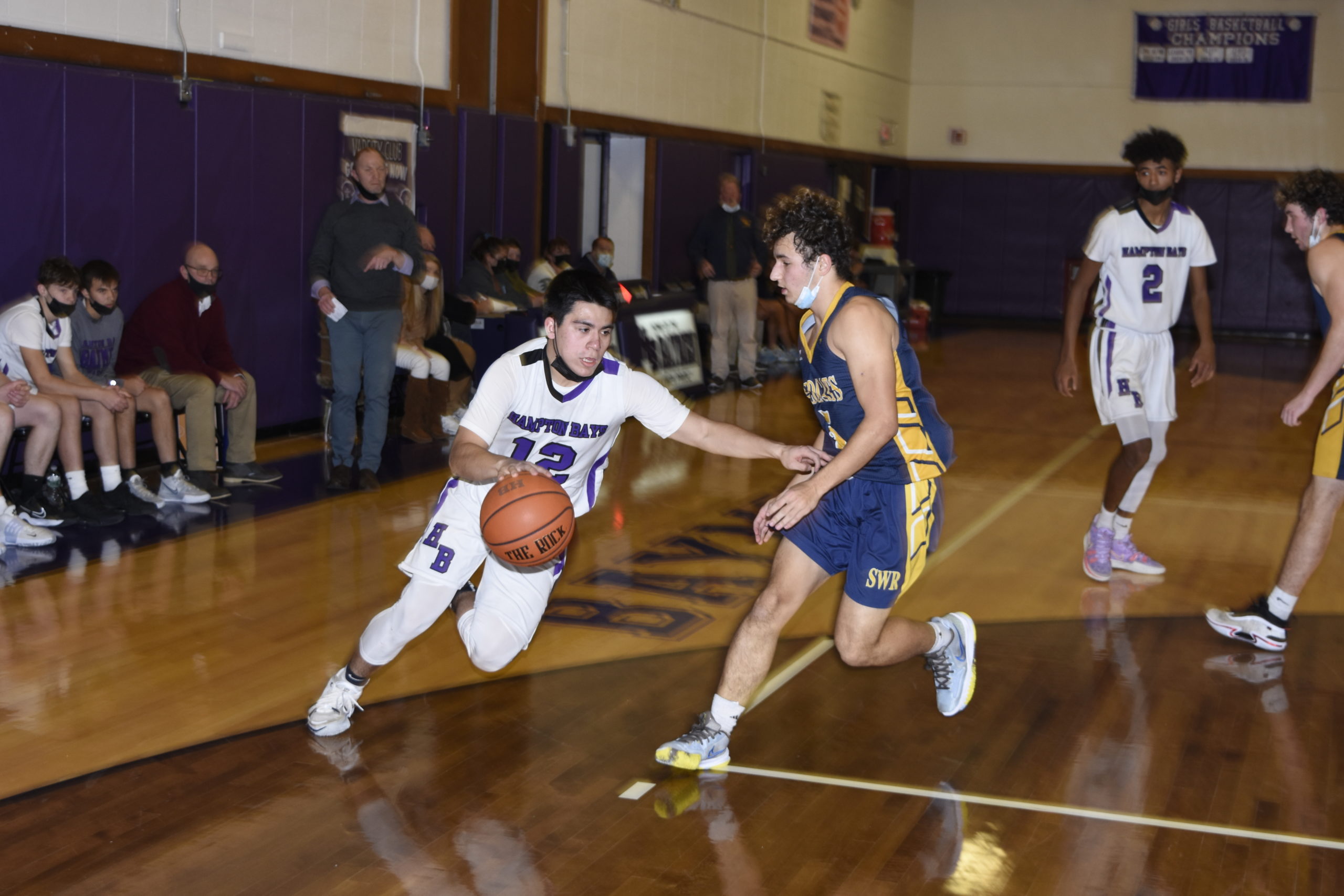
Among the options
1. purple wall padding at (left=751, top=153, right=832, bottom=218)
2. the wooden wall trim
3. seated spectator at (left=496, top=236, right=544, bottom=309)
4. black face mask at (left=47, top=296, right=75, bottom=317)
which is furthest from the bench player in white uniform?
purple wall padding at (left=751, top=153, right=832, bottom=218)

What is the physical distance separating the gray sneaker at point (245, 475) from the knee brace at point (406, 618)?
407cm

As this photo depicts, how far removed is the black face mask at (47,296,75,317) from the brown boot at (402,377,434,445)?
9.67 feet

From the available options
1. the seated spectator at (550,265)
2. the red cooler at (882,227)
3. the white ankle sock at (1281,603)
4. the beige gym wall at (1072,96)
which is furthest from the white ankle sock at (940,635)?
the beige gym wall at (1072,96)

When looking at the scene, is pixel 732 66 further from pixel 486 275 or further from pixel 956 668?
pixel 956 668

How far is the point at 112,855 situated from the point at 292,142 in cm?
669

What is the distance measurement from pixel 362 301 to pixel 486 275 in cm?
272

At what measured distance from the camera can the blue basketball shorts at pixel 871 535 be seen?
3904 millimetres

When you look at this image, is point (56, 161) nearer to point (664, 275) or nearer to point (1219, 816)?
point (1219, 816)

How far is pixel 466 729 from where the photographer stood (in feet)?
13.8

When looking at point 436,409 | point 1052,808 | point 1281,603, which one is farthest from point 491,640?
point 436,409

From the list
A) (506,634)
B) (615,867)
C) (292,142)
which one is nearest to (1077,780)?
(615,867)

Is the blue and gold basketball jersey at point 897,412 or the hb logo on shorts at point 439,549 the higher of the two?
the blue and gold basketball jersey at point 897,412

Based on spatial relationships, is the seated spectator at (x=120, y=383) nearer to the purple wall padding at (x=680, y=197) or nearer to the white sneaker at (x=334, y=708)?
the white sneaker at (x=334, y=708)

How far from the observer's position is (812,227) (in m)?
3.73
